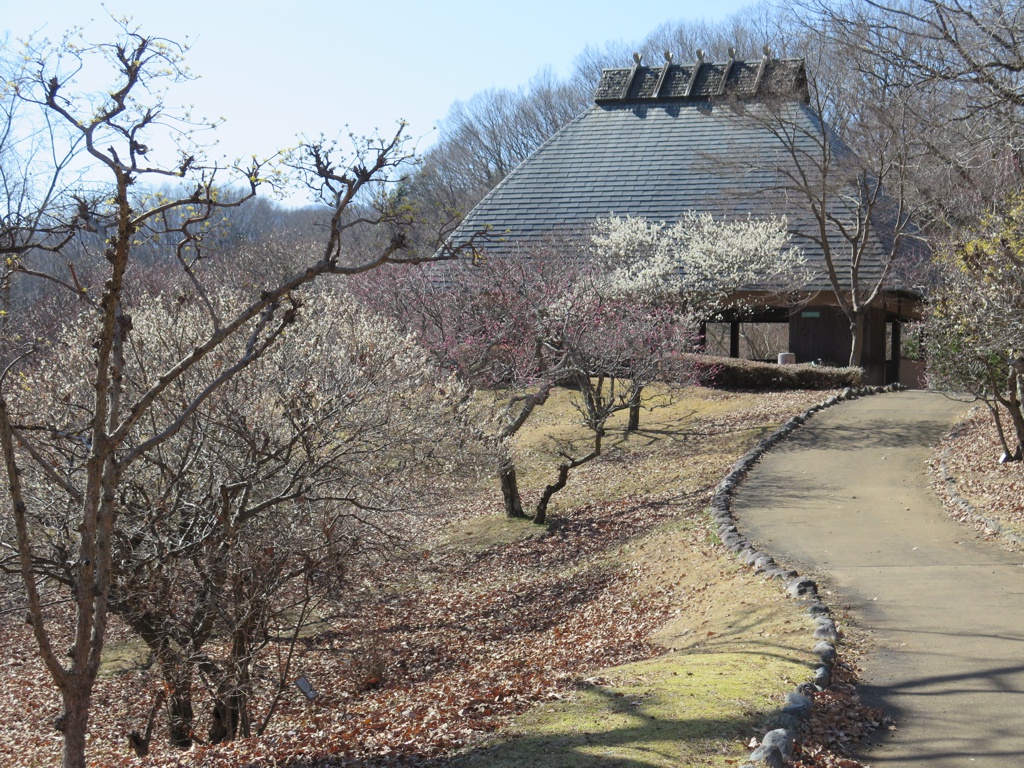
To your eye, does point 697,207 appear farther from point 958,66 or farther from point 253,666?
point 253,666

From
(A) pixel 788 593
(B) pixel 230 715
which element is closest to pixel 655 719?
(A) pixel 788 593

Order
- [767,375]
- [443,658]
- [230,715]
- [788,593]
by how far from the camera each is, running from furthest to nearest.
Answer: [767,375] < [443,658] < [788,593] < [230,715]

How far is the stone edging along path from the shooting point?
532 centimetres

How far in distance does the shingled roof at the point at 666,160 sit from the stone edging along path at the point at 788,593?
9370 millimetres

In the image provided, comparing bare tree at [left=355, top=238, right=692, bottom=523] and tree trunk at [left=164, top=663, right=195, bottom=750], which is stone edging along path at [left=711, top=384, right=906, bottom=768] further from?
tree trunk at [left=164, top=663, right=195, bottom=750]

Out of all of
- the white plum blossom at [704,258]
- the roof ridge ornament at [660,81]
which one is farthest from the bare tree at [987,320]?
the roof ridge ornament at [660,81]

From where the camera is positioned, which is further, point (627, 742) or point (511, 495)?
point (511, 495)

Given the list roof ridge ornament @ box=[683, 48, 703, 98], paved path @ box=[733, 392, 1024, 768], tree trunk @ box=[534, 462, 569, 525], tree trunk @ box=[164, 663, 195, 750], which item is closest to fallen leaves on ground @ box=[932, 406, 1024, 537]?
paved path @ box=[733, 392, 1024, 768]

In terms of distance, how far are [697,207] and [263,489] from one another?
1974cm

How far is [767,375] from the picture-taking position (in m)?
22.8

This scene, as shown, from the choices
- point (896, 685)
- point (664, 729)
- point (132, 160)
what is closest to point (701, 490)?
point (896, 685)

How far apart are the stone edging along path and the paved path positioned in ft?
0.73

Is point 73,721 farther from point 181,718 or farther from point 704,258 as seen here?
point 704,258

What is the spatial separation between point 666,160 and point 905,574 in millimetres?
21040
